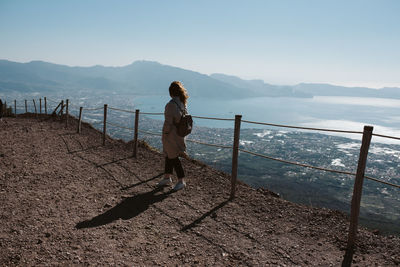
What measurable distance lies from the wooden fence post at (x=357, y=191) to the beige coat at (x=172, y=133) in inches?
115

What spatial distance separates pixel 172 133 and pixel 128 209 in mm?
1561

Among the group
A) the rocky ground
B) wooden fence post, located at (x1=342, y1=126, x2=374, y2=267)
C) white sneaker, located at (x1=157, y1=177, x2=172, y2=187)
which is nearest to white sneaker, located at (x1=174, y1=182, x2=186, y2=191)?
the rocky ground

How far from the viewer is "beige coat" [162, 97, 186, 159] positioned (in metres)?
4.87

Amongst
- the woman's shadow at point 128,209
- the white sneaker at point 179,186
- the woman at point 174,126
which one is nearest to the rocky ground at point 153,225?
the woman's shadow at point 128,209

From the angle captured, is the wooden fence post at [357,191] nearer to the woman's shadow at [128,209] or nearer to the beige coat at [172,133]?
the beige coat at [172,133]

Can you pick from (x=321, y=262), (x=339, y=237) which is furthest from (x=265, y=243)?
(x=339, y=237)

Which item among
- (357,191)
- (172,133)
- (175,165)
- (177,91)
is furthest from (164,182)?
(357,191)

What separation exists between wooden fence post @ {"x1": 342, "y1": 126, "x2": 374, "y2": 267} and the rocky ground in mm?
82

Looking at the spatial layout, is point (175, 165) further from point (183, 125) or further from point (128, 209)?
point (128, 209)

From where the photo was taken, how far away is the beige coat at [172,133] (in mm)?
4867

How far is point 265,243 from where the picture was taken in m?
3.60

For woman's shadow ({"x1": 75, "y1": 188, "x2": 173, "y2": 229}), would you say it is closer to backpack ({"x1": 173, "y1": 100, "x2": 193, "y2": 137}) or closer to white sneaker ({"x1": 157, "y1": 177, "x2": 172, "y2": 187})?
white sneaker ({"x1": 157, "y1": 177, "x2": 172, "y2": 187})

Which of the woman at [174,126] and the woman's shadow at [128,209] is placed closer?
the woman's shadow at [128,209]

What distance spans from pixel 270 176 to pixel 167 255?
57813 millimetres
